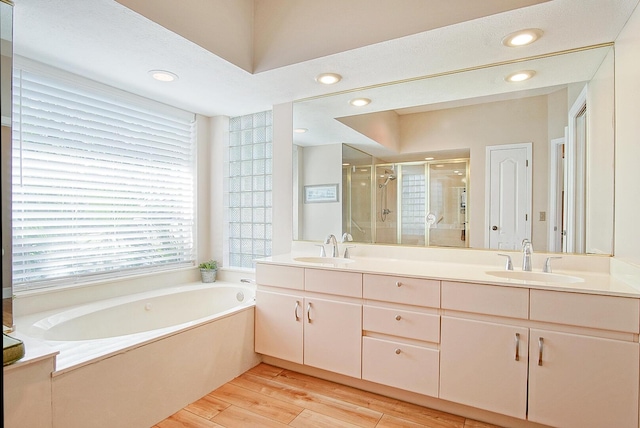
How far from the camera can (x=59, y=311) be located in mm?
2445

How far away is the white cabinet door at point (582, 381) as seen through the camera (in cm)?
169

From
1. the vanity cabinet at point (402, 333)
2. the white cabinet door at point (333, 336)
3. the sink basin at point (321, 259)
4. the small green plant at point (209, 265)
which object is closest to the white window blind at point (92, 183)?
the small green plant at point (209, 265)

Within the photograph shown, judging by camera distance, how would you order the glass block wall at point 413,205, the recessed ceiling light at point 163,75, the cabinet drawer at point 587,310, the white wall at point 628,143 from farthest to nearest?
the glass block wall at point 413,205 < the recessed ceiling light at point 163,75 < the white wall at point 628,143 < the cabinet drawer at point 587,310

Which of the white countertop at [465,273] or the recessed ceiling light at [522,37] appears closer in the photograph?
the white countertop at [465,273]

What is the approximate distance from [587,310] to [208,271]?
290cm

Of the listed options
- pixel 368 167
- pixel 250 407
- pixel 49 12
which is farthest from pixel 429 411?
pixel 49 12

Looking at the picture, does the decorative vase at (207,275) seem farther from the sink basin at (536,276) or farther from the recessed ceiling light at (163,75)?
the sink basin at (536,276)

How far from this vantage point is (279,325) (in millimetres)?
2629

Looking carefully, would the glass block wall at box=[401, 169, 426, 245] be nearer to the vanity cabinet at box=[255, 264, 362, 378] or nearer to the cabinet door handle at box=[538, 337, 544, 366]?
the vanity cabinet at box=[255, 264, 362, 378]

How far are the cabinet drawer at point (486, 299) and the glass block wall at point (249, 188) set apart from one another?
6.14ft

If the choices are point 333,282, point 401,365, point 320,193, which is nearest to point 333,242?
point 320,193

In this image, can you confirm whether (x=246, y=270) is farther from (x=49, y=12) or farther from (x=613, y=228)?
(x=613, y=228)

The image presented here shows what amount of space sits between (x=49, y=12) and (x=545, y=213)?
115 inches

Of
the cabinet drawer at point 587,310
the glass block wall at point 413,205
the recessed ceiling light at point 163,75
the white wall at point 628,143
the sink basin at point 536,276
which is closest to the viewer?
the cabinet drawer at point 587,310
